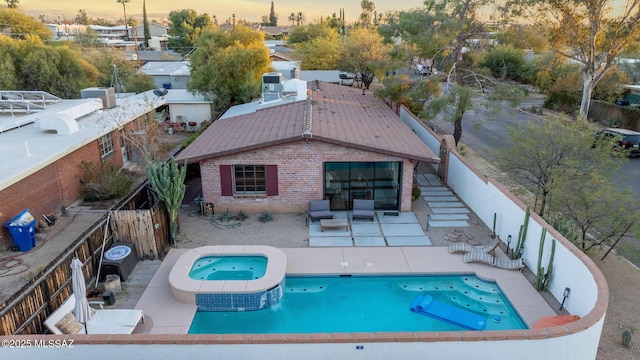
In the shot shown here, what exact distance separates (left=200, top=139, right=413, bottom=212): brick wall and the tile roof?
381 mm

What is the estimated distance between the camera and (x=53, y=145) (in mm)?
16125

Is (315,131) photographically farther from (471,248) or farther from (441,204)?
(471,248)

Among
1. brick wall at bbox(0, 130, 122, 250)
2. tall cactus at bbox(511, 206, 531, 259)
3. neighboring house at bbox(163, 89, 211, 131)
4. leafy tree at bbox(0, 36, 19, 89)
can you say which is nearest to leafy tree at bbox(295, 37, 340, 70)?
neighboring house at bbox(163, 89, 211, 131)

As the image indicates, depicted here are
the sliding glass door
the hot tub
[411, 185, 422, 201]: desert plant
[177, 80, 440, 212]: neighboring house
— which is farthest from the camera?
[411, 185, 422, 201]: desert plant

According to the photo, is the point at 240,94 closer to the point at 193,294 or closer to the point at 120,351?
the point at 193,294

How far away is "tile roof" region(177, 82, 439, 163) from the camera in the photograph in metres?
15.8

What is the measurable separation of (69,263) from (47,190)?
6384 millimetres

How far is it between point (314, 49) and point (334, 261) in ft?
127

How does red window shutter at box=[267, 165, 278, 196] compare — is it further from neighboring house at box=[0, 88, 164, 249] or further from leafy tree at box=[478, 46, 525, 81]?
leafy tree at box=[478, 46, 525, 81]

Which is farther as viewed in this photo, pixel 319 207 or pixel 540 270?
pixel 319 207

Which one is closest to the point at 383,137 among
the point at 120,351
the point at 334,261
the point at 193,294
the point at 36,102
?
the point at 334,261

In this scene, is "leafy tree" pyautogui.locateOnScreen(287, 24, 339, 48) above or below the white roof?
above

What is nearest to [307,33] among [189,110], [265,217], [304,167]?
[189,110]

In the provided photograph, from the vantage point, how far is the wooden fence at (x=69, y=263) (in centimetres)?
869
